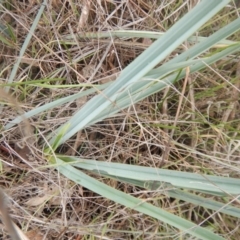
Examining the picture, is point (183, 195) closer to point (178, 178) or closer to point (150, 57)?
point (178, 178)

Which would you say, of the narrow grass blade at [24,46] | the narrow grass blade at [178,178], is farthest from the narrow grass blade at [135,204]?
the narrow grass blade at [24,46]

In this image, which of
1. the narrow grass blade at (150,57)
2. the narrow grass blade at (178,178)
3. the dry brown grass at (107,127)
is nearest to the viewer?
the narrow grass blade at (150,57)

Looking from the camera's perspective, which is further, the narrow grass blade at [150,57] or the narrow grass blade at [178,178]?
the narrow grass blade at [178,178]

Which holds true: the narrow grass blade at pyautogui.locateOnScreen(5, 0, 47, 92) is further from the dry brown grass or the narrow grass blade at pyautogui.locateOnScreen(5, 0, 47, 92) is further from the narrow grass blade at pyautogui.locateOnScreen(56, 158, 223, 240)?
the narrow grass blade at pyautogui.locateOnScreen(56, 158, 223, 240)

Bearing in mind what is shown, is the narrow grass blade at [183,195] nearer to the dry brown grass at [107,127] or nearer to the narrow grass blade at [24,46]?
the dry brown grass at [107,127]

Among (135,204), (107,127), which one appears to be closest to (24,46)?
(107,127)

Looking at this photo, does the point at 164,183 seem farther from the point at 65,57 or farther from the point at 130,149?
the point at 65,57

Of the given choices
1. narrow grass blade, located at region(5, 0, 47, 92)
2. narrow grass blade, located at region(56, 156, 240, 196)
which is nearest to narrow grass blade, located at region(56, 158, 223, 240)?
narrow grass blade, located at region(56, 156, 240, 196)

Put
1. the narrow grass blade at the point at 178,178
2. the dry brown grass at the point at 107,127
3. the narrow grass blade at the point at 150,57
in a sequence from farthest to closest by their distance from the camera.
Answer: the dry brown grass at the point at 107,127, the narrow grass blade at the point at 178,178, the narrow grass blade at the point at 150,57

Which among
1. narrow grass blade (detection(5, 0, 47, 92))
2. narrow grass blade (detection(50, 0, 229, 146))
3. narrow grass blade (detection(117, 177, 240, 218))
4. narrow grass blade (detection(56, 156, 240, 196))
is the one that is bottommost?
narrow grass blade (detection(117, 177, 240, 218))
